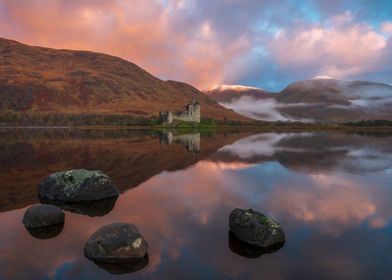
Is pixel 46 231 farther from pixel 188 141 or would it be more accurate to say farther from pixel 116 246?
pixel 188 141

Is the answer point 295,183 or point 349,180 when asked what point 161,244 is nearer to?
point 295,183

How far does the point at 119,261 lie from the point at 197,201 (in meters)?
10.1

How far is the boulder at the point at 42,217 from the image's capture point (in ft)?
56.4

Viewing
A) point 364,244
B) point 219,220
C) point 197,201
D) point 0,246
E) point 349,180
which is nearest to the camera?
point 0,246

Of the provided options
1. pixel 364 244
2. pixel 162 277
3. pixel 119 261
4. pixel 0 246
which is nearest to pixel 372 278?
pixel 364 244

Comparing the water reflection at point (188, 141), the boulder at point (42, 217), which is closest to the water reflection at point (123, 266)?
the boulder at point (42, 217)

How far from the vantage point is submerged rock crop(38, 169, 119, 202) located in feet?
73.7

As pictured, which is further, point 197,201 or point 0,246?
point 197,201

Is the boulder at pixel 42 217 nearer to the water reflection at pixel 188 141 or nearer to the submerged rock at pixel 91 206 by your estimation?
the submerged rock at pixel 91 206

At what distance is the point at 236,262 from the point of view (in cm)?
1376

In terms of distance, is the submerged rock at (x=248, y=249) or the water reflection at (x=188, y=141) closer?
the submerged rock at (x=248, y=249)

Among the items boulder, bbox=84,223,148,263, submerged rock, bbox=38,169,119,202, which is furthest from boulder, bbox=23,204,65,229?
submerged rock, bbox=38,169,119,202

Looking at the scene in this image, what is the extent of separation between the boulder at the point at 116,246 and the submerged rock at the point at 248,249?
3812 millimetres

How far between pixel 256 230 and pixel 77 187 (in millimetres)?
12416
